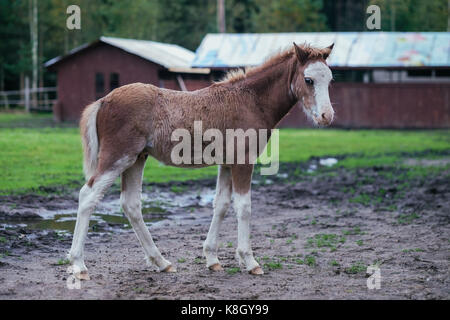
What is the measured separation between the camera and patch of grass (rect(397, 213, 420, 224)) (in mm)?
10719

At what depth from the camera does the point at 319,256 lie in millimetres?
8242

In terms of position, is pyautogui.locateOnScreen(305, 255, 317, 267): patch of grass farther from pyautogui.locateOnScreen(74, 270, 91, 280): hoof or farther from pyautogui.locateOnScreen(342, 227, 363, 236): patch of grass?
pyautogui.locateOnScreen(74, 270, 91, 280): hoof

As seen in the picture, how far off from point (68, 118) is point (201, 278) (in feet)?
104

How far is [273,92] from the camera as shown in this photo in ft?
25.2

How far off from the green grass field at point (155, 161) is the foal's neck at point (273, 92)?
21.3ft

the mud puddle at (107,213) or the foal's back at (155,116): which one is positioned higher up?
the foal's back at (155,116)

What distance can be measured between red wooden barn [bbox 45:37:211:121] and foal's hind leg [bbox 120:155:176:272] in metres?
26.6

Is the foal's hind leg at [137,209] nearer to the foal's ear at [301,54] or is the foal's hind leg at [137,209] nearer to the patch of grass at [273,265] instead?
the patch of grass at [273,265]

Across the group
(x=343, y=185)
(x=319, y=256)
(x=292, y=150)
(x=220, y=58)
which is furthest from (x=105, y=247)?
(x=220, y=58)

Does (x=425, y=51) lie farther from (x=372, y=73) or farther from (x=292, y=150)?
(x=292, y=150)

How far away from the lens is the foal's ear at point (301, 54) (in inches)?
286

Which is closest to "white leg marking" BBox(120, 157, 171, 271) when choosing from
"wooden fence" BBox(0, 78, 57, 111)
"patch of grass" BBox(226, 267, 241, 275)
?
"patch of grass" BBox(226, 267, 241, 275)

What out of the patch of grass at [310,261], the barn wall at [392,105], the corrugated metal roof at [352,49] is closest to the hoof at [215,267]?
the patch of grass at [310,261]
